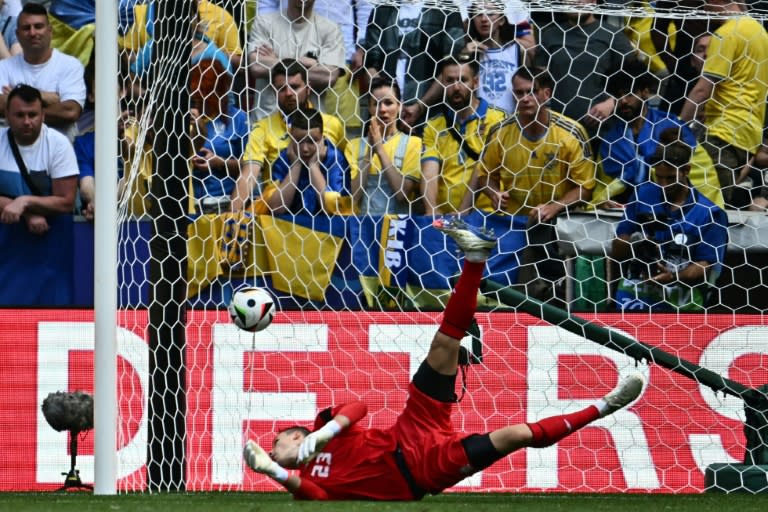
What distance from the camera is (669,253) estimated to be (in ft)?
19.1

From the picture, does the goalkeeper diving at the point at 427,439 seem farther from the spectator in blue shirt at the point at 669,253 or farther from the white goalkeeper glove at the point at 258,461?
the spectator in blue shirt at the point at 669,253

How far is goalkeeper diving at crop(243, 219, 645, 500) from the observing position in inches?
165

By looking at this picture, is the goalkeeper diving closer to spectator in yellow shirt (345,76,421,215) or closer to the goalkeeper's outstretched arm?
the goalkeeper's outstretched arm

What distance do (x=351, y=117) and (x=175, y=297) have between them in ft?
4.88

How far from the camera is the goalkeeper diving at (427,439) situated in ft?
13.8

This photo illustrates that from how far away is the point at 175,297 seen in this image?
5348 mm

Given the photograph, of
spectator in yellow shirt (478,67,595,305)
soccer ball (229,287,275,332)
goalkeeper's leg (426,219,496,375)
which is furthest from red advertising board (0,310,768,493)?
goalkeeper's leg (426,219,496,375)

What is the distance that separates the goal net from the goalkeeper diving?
84 cm

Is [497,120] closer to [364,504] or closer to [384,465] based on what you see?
[384,465]

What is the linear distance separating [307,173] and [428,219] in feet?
2.37

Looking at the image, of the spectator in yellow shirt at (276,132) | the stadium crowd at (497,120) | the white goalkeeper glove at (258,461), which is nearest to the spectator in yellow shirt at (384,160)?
the stadium crowd at (497,120)

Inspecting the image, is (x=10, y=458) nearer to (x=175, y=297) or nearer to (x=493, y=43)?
(x=175, y=297)

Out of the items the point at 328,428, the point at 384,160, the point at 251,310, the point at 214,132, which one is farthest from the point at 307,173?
A: the point at 328,428

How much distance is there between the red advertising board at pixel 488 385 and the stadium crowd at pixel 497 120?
32 cm
